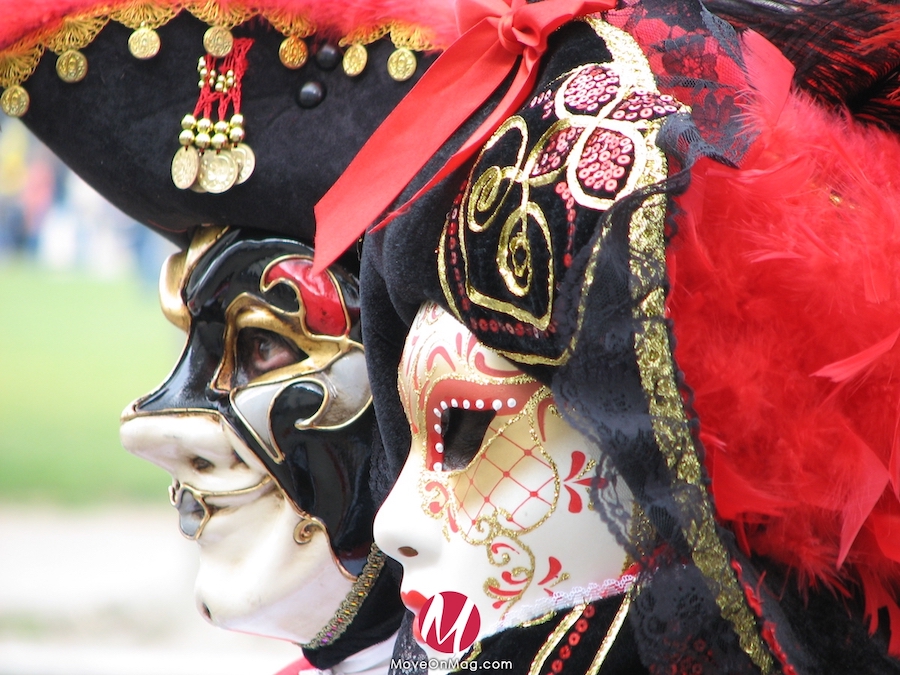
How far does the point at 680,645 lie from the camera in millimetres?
889

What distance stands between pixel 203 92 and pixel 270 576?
2.25ft

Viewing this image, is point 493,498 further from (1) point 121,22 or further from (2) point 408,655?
(1) point 121,22

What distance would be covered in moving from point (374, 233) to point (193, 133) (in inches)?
16.7

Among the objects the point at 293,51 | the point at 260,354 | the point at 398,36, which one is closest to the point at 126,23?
the point at 293,51

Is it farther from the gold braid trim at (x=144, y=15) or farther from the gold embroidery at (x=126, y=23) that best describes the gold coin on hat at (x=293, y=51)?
the gold braid trim at (x=144, y=15)

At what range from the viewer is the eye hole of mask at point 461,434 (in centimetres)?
108

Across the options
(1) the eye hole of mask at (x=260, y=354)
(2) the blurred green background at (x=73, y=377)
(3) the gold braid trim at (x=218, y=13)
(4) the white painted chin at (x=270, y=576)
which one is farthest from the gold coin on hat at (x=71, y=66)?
(2) the blurred green background at (x=73, y=377)

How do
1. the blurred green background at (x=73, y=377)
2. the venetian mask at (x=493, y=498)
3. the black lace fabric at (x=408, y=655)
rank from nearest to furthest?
the venetian mask at (x=493, y=498) → the black lace fabric at (x=408, y=655) → the blurred green background at (x=73, y=377)

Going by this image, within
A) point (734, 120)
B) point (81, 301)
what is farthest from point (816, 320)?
point (81, 301)

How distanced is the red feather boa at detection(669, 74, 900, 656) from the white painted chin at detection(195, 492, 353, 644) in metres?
0.78

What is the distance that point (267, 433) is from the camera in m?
1.53

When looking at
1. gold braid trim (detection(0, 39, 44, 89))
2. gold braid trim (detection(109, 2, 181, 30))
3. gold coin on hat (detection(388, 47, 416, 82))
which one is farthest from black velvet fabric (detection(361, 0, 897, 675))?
gold braid trim (detection(0, 39, 44, 89))

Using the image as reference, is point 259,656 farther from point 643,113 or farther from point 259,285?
point 643,113

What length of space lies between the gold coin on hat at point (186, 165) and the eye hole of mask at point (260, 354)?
9.0 inches
